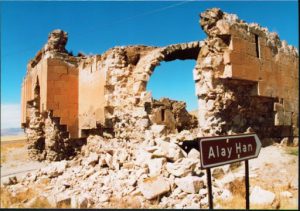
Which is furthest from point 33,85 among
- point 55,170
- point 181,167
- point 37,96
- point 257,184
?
point 257,184

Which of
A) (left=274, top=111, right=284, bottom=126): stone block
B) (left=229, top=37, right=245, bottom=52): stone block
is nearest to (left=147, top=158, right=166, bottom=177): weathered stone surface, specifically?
(left=229, top=37, right=245, bottom=52): stone block

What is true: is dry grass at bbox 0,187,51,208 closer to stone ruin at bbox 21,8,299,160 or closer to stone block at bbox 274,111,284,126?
stone ruin at bbox 21,8,299,160

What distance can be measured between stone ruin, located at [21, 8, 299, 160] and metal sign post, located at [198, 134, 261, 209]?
484 centimetres

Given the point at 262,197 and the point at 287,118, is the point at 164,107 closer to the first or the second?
the point at 287,118

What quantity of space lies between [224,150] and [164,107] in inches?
316

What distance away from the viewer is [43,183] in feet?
32.0

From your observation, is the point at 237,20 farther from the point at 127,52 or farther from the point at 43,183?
the point at 43,183

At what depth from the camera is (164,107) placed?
12.2 metres

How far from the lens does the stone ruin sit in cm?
954

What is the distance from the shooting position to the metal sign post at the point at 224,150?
398cm

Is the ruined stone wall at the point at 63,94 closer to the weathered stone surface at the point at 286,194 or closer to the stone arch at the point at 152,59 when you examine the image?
the stone arch at the point at 152,59

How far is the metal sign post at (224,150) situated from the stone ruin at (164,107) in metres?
4.84

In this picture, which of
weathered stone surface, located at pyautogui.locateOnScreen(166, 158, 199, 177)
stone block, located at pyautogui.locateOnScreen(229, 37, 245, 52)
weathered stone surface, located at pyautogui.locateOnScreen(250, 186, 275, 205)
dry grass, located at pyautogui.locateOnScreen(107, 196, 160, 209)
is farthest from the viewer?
stone block, located at pyautogui.locateOnScreen(229, 37, 245, 52)

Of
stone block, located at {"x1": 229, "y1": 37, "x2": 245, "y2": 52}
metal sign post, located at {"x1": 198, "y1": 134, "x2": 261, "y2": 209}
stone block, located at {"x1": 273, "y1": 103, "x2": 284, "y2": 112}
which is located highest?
stone block, located at {"x1": 229, "y1": 37, "x2": 245, "y2": 52}
